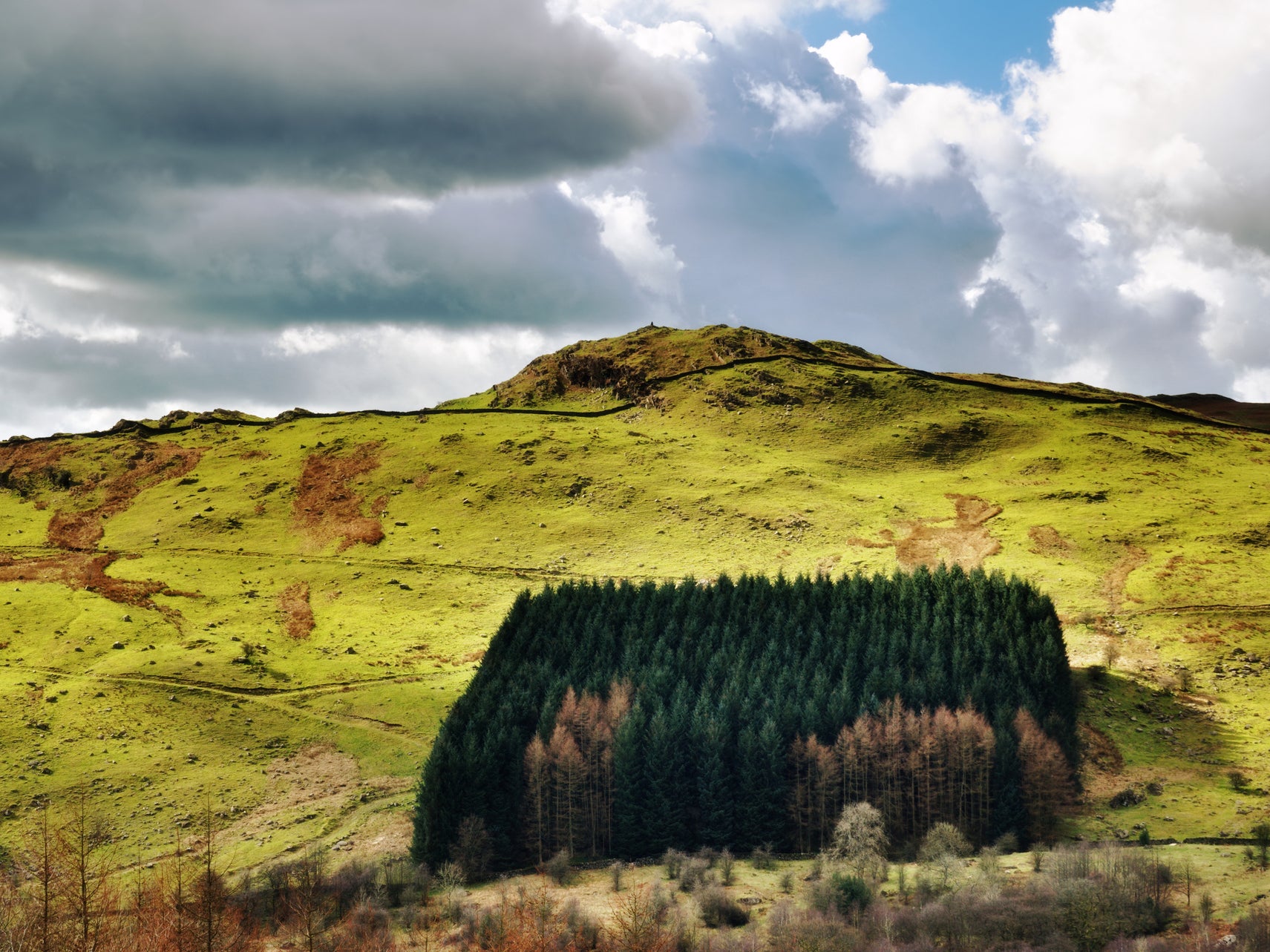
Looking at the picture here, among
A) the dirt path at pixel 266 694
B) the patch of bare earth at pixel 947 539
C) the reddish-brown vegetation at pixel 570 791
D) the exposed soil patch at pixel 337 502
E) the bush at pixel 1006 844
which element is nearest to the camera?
the bush at pixel 1006 844

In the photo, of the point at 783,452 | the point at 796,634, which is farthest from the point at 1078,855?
the point at 783,452

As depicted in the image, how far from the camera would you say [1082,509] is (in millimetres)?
155500

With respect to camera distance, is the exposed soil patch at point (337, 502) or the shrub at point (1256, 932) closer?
the shrub at point (1256, 932)

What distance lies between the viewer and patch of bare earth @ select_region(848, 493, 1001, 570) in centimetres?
14225

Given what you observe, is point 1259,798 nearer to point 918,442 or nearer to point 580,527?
point 580,527

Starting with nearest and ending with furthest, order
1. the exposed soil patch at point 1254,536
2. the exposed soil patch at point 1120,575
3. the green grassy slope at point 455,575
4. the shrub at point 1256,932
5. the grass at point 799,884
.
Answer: the shrub at point 1256,932
the grass at point 799,884
the green grassy slope at point 455,575
the exposed soil patch at point 1120,575
the exposed soil patch at point 1254,536

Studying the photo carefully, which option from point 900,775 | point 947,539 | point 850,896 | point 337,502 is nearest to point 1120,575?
point 947,539

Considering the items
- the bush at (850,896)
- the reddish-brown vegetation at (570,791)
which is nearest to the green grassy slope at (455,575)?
the reddish-brown vegetation at (570,791)

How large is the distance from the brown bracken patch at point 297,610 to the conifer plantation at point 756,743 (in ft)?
162

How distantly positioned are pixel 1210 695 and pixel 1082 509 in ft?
190

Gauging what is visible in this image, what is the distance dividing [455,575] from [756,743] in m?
80.5

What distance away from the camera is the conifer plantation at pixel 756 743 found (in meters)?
81.4

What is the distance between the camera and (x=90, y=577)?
15012cm

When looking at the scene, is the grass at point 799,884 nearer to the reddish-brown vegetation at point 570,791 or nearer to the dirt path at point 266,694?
the reddish-brown vegetation at point 570,791
